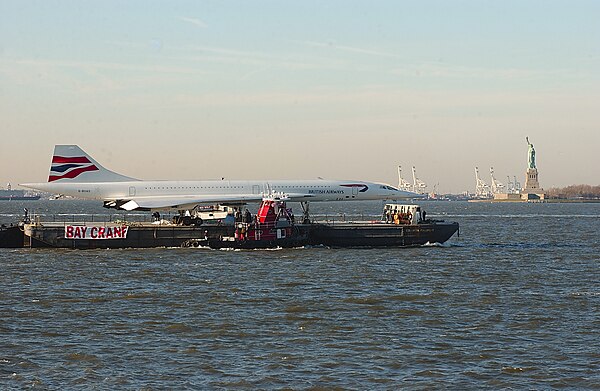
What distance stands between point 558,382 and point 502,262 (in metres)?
35.8

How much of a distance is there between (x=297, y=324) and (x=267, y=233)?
29.7 metres

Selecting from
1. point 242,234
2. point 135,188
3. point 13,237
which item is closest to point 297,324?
point 242,234

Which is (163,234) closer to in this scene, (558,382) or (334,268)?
(334,268)

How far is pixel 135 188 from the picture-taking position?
238ft

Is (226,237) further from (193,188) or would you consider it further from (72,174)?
(72,174)

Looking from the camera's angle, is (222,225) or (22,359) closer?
(22,359)

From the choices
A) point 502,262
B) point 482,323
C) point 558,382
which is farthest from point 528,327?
point 502,262

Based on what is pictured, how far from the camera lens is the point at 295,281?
4706cm

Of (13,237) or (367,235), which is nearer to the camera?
(13,237)

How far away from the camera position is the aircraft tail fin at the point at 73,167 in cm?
7200

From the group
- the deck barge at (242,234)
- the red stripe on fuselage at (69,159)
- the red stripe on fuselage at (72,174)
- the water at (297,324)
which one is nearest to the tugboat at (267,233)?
the deck barge at (242,234)

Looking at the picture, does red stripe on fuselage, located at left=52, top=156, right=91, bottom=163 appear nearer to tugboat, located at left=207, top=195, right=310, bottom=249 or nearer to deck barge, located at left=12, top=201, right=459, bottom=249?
deck barge, located at left=12, top=201, right=459, bottom=249

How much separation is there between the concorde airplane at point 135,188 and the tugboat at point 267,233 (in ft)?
19.7

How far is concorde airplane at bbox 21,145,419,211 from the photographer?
71625 millimetres
